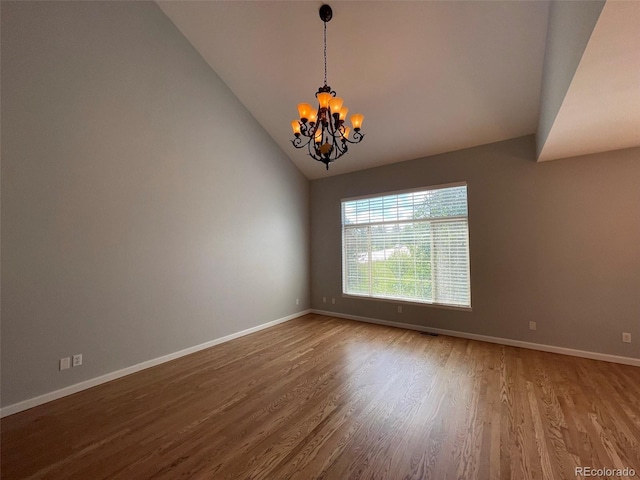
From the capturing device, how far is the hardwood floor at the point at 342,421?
5.75 ft

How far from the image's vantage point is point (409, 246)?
4844mm

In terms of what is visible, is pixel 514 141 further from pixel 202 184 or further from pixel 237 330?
pixel 237 330

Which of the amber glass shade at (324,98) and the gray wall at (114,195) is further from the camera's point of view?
the amber glass shade at (324,98)

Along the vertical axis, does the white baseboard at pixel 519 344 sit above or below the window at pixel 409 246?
below

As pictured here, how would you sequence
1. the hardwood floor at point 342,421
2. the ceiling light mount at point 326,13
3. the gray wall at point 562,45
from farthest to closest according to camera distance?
the ceiling light mount at point 326,13
the hardwood floor at point 342,421
the gray wall at point 562,45

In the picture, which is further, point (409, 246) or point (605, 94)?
point (409, 246)

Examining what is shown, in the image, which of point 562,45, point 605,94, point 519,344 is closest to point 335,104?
point 562,45

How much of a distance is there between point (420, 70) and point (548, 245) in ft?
9.68

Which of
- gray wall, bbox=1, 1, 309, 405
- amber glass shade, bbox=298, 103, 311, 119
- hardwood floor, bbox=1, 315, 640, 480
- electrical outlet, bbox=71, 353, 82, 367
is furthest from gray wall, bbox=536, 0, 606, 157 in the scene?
electrical outlet, bbox=71, 353, 82, 367

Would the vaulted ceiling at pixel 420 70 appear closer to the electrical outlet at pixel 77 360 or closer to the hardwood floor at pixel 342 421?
the hardwood floor at pixel 342 421

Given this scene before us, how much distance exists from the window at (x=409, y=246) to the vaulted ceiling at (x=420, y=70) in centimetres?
98

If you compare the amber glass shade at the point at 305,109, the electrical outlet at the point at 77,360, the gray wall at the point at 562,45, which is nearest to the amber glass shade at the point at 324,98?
the amber glass shade at the point at 305,109

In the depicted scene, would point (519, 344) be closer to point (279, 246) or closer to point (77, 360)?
point (279, 246)

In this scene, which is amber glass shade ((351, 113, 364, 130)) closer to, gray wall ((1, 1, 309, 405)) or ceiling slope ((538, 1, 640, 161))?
ceiling slope ((538, 1, 640, 161))
